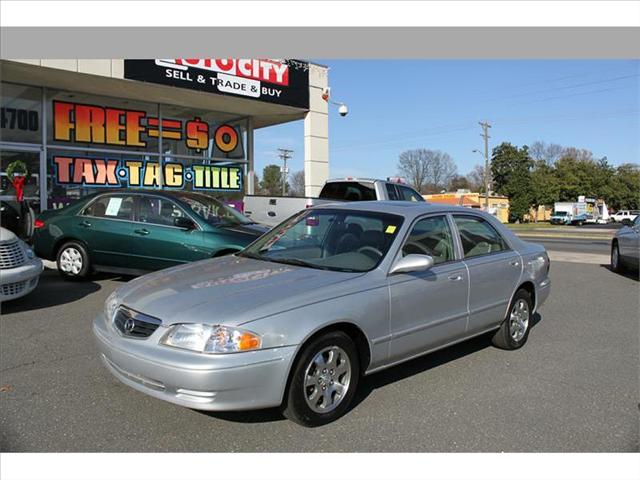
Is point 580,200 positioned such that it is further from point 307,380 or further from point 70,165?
point 307,380

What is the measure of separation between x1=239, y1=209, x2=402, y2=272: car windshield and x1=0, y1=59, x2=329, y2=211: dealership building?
8745mm

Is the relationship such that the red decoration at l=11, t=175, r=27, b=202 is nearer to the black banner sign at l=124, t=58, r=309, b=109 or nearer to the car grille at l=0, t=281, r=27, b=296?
the black banner sign at l=124, t=58, r=309, b=109

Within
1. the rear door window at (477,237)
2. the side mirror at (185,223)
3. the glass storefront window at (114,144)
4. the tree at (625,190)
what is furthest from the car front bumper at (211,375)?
the tree at (625,190)

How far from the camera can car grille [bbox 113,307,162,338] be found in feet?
11.3

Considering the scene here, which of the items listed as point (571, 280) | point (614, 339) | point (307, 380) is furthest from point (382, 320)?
point (571, 280)

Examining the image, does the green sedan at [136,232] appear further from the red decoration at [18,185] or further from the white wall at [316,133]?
the white wall at [316,133]

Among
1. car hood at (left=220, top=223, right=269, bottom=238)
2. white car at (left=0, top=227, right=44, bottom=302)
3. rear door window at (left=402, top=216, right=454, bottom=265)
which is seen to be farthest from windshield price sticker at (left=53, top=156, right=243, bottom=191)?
rear door window at (left=402, top=216, right=454, bottom=265)

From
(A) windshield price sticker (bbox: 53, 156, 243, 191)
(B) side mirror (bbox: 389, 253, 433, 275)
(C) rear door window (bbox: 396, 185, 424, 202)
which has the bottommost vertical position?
(B) side mirror (bbox: 389, 253, 433, 275)

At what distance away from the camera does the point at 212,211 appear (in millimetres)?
8773

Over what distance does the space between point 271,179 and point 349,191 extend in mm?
68052

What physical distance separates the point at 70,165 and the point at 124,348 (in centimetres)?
1147

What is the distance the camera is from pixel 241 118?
54.3ft

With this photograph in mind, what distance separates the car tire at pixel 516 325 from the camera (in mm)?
5352

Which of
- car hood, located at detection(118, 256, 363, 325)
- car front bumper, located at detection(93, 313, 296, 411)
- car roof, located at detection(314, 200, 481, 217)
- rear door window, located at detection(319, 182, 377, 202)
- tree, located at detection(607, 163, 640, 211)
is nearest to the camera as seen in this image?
car front bumper, located at detection(93, 313, 296, 411)
